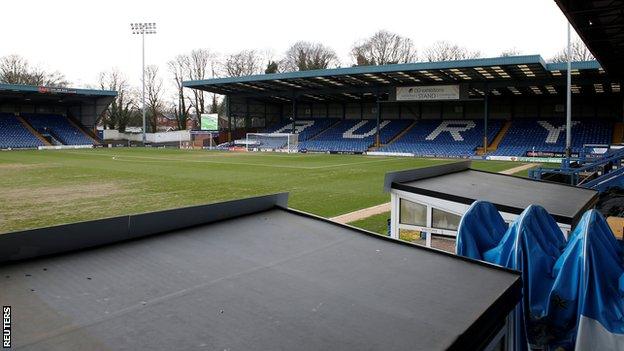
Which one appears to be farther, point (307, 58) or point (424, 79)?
point (307, 58)

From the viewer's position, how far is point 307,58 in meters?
85.5

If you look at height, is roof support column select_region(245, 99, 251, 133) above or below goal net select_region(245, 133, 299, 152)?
above

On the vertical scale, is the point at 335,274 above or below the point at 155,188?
above

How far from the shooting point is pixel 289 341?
2.37m

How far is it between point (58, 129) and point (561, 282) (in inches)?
2672

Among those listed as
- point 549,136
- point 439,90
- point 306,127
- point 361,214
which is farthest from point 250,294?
point 306,127

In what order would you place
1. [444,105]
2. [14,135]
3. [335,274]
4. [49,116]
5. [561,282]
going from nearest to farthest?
[335,274] → [561,282] → [444,105] → [14,135] → [49,116]

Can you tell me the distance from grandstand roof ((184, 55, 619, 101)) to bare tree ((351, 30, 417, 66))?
21809 millimetres

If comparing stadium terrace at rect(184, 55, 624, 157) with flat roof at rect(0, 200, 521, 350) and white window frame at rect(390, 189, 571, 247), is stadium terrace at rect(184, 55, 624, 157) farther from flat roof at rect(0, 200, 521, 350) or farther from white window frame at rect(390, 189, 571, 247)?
flat roof at rect(0, 200, 521, 350)

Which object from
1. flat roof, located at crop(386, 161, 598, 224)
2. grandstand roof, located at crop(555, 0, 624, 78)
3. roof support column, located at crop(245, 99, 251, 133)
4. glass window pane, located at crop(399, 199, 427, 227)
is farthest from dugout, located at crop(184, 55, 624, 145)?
glass window pane, located at crop(399, 199, 427, 227)

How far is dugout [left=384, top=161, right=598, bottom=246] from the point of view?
680 centimetres

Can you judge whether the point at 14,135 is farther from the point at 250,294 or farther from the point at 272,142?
the point at 250,294

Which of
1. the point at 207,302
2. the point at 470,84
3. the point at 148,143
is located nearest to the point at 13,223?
the point at 207,302

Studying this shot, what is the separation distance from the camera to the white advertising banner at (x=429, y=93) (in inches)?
1761
